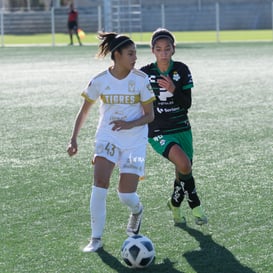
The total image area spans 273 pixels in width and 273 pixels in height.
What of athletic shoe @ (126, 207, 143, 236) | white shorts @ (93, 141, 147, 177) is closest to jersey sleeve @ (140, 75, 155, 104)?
white shorts @ (93, 141, 147, 177)

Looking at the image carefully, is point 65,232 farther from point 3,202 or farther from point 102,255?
point 3,202

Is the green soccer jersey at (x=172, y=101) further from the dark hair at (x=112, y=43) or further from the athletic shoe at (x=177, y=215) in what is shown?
the dark hair at (x=112, y=43)

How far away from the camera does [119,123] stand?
6.59 metres

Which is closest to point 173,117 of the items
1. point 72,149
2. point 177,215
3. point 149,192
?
point 177,215

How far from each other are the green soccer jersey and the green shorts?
1.4 inches

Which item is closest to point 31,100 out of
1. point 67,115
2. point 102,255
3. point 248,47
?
point 67,115

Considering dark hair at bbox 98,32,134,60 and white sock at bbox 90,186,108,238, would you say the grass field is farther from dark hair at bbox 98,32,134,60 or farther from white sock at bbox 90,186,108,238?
dark hair at bbox 98,32,134,60

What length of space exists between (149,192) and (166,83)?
1738mm

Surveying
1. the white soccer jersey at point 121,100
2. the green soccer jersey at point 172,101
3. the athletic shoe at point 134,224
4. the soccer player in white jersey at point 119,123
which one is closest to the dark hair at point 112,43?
the soccer player in white jersey at point 119,123

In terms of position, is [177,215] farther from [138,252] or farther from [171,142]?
[138,252]

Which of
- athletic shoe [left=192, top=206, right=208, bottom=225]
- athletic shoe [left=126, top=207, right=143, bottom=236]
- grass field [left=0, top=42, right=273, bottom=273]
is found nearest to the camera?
grass field [left=0, top=42, right=273, bottom=273]

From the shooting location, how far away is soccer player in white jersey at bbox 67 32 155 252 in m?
6.62

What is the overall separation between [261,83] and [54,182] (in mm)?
10997

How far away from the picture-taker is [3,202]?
8.23 metres
